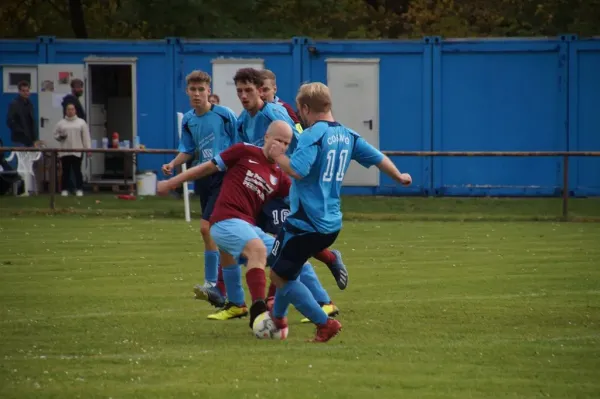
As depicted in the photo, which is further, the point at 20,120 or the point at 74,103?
the point at 74,103

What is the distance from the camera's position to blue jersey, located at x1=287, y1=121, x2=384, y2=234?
941 cm

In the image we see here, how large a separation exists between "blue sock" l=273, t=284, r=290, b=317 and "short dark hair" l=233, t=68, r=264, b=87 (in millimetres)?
2039

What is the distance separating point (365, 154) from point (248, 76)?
1607mm

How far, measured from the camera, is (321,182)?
9461 millimetres

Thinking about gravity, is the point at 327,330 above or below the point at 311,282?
below

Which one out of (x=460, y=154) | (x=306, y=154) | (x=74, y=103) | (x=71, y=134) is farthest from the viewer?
(x=74, y=103)

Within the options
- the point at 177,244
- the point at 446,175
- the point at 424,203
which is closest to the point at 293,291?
the point at 177,244

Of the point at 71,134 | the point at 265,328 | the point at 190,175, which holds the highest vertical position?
the point at 190,175

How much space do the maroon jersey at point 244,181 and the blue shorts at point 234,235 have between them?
Result: 0.21ft

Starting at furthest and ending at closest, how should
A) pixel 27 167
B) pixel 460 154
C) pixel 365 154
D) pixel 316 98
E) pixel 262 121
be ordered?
pixel 27 167 < pixel 460 154 < pixel 262 121 < pixel 365 154 < pixel 316 98

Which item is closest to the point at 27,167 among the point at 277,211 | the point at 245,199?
the point at 277,211

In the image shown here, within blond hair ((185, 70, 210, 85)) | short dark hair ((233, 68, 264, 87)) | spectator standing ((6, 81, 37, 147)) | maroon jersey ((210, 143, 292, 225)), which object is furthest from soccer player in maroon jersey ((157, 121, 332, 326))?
spectator standing ((6, 81, 37, 147))

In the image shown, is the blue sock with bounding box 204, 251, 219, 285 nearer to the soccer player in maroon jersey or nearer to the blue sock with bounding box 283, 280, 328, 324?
the soccer player in maroon jersey

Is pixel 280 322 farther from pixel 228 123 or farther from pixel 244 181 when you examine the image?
pixel 228 123
